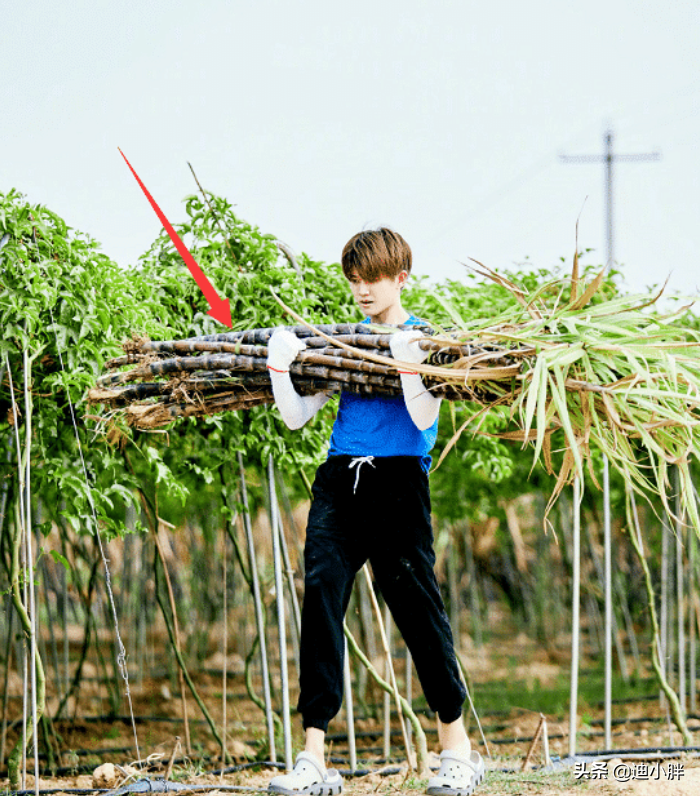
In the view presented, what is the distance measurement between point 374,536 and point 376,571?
0.33 ft

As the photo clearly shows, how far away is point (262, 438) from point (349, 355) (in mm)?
1200

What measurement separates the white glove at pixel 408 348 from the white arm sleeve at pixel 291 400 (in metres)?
0.33

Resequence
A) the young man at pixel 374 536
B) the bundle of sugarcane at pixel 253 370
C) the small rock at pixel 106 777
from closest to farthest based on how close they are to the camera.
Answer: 1. the bundle of sugarcane at pixel 253 370
2. the young man at pixel 374 536
3. the small rock at pixel 106 777

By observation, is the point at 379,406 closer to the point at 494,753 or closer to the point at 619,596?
the point at 494,753

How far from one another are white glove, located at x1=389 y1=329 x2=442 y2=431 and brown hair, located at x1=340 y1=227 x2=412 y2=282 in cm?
26

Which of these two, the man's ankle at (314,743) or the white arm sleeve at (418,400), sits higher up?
the white arm sleeve at (418,400)

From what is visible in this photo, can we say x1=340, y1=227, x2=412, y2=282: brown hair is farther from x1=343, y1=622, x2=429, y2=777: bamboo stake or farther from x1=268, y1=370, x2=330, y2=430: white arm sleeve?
x1=343, y1=622, x2=429, y2=777: bamboo stake

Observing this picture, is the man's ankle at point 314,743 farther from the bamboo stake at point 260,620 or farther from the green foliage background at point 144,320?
the bamboo stake at point 260,620

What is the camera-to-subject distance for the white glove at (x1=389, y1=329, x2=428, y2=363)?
237 cm

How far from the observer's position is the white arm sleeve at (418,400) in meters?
2.39

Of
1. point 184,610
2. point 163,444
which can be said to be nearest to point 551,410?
point 163,444

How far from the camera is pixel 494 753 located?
4.77 meters

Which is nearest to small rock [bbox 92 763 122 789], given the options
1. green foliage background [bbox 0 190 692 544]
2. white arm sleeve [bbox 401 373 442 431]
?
green foliage background [bbox 0 190 692 544]

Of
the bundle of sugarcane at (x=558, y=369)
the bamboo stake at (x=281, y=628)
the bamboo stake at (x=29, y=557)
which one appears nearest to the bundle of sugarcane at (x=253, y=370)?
the bundle of sugarcane at (x=558, y=369)
